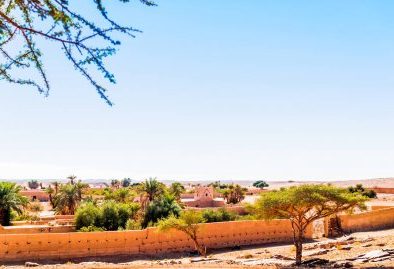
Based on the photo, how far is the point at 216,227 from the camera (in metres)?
31.1

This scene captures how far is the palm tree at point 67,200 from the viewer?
47.5 metres

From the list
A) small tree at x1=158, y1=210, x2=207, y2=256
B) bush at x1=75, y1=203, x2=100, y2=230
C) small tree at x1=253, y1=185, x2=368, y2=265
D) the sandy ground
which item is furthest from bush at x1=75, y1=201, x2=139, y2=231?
small tree at x1=253, y1=185, x2=368, y2=265

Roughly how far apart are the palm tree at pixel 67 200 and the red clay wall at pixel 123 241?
21462 mm

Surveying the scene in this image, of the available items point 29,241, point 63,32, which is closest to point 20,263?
point 29,241

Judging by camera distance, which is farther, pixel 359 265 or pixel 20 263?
pixel 20 263

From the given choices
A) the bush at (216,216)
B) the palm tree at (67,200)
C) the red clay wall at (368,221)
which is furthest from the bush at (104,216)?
the red clay wall at (368,221)

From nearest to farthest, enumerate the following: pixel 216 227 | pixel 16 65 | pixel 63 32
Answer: pixel 63 32 < pixel 16 65 < pixel 216 227

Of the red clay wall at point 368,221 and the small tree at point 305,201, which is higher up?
the small tree at point 305,201

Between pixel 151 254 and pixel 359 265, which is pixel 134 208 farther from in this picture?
pixel 359 265

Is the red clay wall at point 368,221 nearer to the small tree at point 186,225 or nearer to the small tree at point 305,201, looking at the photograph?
the small tree at point 305,201

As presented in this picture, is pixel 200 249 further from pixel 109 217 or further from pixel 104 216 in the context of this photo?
pixel 104 216

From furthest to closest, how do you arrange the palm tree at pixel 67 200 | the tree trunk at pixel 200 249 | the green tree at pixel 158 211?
the palm tree at pixel 67 200, the green tree at pixel 158 211, the tree trunk at pixel 200 249

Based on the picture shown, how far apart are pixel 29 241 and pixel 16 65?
18.9 metres

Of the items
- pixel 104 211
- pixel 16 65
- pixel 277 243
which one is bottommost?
pixel 277 243
